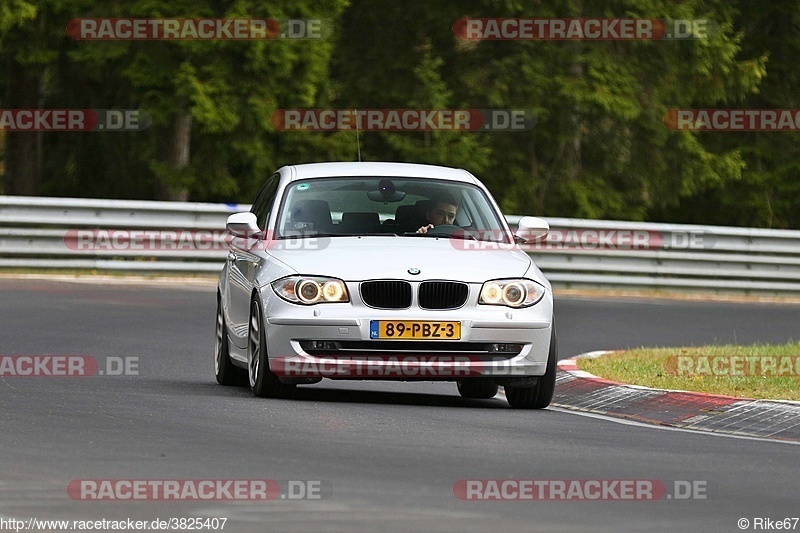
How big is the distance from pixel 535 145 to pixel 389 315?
29.0m

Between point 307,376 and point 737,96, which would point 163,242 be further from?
point 737,96

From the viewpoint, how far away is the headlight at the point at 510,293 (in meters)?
12.5

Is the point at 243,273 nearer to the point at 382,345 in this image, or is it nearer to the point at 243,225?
the point at 243,225

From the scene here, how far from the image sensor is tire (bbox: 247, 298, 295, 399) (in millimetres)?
12732

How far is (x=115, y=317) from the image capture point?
805 inches

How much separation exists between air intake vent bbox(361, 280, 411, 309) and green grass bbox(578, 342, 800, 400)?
256 cm

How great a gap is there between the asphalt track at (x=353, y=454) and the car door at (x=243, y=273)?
1.60 feet

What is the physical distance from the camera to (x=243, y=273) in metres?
13.8

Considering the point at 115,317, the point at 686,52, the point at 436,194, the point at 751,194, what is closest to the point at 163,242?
the point at 115,317
